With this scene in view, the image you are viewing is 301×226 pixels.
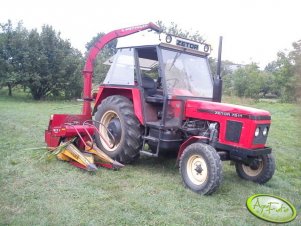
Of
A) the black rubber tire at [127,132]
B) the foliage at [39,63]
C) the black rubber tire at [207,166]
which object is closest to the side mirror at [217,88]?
the black rubber tire at [207,166]

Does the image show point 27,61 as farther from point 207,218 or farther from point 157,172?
point 207,218

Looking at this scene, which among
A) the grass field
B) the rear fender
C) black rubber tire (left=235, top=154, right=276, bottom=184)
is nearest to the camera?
Result: the grass field

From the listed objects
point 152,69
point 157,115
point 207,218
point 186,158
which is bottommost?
point 207,218

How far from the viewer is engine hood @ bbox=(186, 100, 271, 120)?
4.53 m

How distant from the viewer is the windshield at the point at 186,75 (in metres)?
5.23

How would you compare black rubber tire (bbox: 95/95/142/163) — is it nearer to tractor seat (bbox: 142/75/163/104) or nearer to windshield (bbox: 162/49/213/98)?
tractor seat (bbox: 142/75/163/104)

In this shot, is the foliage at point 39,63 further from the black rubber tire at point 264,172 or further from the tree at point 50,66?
the black rubber tire at point 264,172

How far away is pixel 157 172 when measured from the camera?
5414 millimetres

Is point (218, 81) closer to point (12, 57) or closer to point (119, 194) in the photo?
point (119, 194)

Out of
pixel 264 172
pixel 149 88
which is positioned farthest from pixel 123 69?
pixel 264 172

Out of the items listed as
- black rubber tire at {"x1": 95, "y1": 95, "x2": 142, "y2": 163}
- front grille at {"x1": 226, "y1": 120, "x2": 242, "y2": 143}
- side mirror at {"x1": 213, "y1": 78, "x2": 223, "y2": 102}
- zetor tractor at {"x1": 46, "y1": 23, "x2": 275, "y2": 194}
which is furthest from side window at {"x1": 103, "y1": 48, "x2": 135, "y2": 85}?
front grille at {"x1": 226, "y1": 120, "x2": 242, "y2": 143}

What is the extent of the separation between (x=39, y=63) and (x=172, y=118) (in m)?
16.1

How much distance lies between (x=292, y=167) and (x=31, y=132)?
239 inches

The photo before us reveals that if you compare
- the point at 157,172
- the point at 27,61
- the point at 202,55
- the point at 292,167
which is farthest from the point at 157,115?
the point at 27,61
